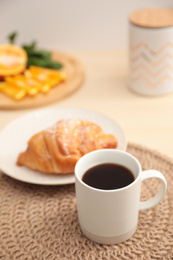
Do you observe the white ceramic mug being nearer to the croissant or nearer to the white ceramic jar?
the croissant

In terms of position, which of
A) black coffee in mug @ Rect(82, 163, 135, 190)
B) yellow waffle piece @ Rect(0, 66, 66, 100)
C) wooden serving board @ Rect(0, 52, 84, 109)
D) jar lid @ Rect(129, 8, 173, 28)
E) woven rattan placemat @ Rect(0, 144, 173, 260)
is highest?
jar lid @ Rect(129, 8, 173, 28)

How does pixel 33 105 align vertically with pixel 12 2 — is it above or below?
below

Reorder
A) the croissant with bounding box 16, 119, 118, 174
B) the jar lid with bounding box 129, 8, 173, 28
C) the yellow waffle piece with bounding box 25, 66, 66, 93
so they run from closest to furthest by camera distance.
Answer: the croissant with bounding box 16, 119, 118, 174 < the jar lid with bounding box 129, 8, 173, 28 < the yellow waffle piece with bounding box 25, 66, 66, 93

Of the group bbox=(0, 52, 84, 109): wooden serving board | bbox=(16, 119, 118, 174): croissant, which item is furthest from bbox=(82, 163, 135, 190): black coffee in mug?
bbox=(0, 52, 84, 109): wooden serving board

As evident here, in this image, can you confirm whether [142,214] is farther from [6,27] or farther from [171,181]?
[6,27]

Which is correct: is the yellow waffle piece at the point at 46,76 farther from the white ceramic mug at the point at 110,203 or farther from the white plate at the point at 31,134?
the white ceramic mug at the point at 110,203

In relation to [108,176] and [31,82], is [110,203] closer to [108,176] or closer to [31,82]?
[108,176]

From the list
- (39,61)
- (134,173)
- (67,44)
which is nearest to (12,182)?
(134,173)
